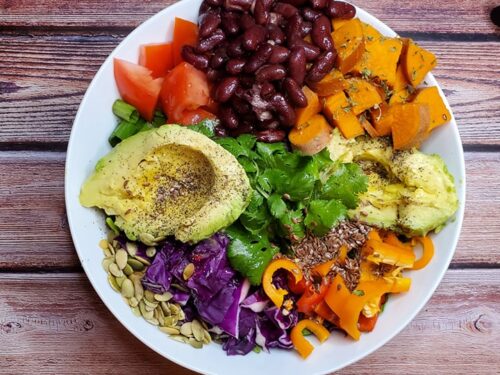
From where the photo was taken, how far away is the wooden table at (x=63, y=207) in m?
2.40

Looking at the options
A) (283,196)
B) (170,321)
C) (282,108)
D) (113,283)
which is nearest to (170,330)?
(170,321)

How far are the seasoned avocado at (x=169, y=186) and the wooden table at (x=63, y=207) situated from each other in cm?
45

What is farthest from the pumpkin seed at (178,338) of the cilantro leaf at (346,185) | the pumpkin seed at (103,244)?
the cilantro leaf at (346,185)

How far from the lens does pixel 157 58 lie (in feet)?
7.22

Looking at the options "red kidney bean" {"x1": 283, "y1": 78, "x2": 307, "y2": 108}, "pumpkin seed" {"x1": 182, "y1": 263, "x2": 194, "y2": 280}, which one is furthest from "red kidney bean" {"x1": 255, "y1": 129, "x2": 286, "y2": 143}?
"pumpkin seed" {"x1": 182, "y1": 263, "x2": 194, "y2": 280}

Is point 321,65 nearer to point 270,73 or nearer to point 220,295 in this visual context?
point 270,73

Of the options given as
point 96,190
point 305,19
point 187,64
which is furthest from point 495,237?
point 96,190

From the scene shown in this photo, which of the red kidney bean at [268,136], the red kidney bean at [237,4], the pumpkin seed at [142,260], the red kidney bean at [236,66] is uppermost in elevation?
the red kidney bean at [237,4]

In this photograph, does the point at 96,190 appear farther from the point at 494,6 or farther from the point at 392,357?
the point at 494,6

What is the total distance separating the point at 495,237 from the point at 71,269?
1.61m

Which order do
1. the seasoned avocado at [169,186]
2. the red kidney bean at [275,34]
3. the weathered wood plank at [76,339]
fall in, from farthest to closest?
the weathered wood plank at [76,339] → the red kidney bean at [275,34] → the seasoned avocado at [169,186]

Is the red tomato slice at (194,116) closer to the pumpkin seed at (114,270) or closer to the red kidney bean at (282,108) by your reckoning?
the red kidney bean at (282,108)

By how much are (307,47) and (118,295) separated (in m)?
1.01

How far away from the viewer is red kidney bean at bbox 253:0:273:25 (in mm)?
2068
